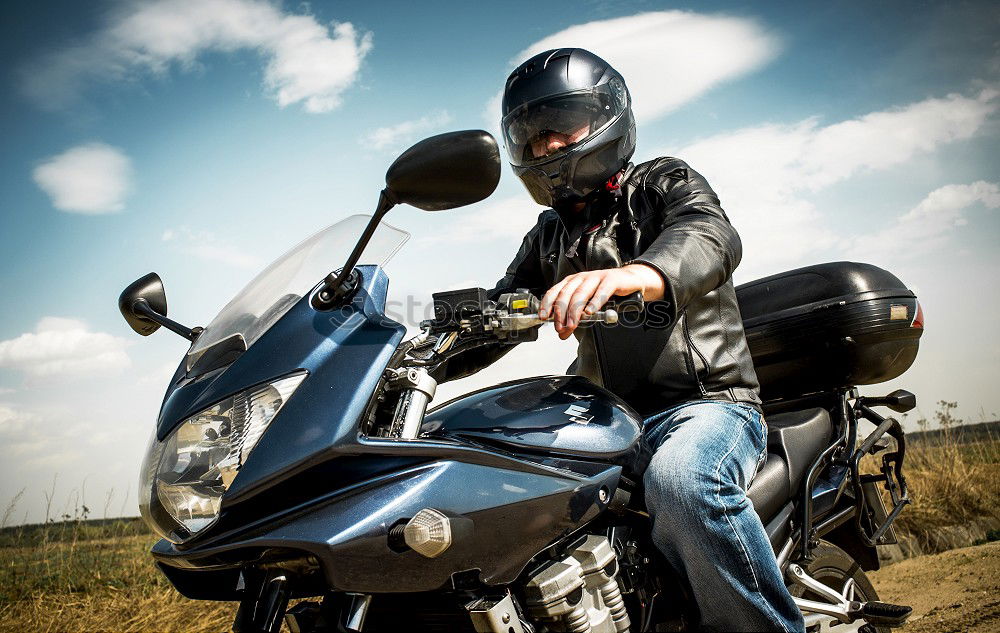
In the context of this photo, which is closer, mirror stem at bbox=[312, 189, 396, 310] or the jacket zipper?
mirror stem at bbox=[312, 189, 396, 310]

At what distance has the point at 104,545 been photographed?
457 centimetres

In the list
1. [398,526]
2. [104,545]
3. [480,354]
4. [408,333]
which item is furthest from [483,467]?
[104,545]

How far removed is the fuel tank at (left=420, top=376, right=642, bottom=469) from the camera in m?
1.86

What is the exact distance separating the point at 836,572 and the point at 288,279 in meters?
2.14

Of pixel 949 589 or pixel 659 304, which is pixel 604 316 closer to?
pixel 659 304

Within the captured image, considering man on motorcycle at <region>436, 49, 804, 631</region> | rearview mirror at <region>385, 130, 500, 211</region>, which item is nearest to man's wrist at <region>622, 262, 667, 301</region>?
man on motorcycle at <region>436, 49, 804, 631</region>

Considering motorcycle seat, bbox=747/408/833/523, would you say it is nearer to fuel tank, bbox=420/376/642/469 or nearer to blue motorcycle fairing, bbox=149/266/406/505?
fuel tank, bbox=420/376/642/469

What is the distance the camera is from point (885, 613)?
7.96ft

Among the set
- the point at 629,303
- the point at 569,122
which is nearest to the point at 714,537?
the point at 629,303

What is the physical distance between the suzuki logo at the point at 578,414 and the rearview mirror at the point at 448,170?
0.65 m

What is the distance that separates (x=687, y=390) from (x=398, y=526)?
119 centimetres

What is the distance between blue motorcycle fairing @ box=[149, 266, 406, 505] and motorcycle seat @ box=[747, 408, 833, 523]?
123 cm

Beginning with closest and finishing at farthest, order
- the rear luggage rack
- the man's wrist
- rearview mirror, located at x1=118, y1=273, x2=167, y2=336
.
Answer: the man's wrist
rearview mirror, located at x1=118, y1=273, x2=167, y2=336
the rear luggage rack

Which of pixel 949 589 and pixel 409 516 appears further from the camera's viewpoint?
pixel 949 589
